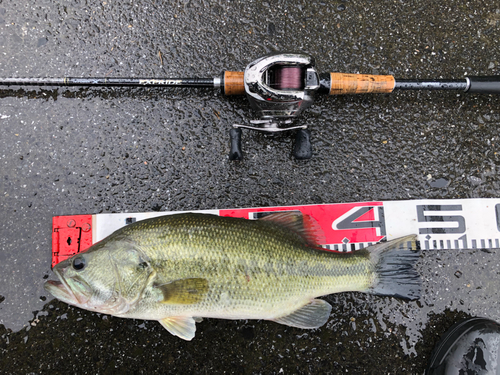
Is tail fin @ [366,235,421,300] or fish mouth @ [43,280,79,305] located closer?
fish mouth @ [43,280,79,305]

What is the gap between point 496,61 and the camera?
9.36 feet

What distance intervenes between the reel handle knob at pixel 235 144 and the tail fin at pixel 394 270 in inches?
49.6

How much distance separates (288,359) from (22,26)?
12.2ft

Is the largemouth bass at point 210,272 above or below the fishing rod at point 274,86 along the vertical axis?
below

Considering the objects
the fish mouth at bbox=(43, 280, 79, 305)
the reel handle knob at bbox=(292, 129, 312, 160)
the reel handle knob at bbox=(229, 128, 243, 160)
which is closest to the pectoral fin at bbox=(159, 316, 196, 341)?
the fish mouth at bbox=(43, 280, 79, 305)

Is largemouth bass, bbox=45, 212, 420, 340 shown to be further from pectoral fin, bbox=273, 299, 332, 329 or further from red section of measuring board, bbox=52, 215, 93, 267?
red section of measuring board, bbox=52, 215, 93, 267

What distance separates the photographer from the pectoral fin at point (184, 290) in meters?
2.01

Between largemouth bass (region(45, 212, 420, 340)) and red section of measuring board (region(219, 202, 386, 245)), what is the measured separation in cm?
34

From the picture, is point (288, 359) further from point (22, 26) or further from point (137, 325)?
point (22, 26)

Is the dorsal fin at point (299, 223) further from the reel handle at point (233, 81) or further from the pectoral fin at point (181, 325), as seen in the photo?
the reel handle at point (233, 81)

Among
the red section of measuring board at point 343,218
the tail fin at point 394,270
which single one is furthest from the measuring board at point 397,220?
the tail fin at point 394,270

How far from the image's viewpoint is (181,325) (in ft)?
7.10

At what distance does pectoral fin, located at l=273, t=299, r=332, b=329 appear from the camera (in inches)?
89.2

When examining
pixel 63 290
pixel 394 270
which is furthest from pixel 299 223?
pixel 63 290
